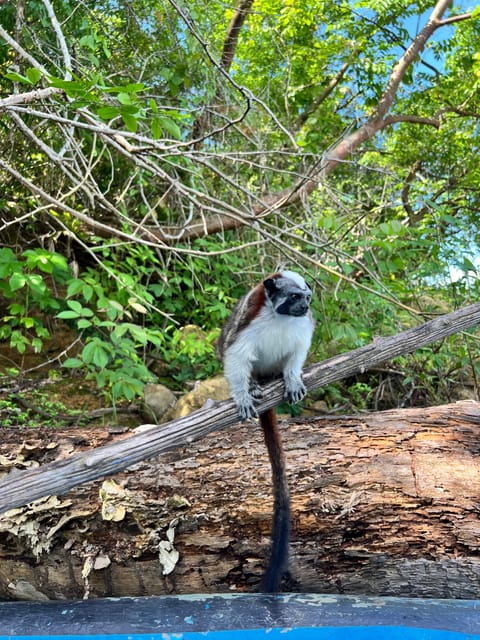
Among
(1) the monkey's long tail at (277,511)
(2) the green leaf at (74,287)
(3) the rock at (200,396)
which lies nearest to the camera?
(1) the monkey's long tail at (277,511)

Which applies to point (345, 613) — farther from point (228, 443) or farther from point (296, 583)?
point (228, 443)

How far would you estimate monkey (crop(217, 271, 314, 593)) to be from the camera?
2.62m

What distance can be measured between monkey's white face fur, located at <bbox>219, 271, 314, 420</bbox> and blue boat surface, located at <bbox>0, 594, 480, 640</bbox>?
3.15ft

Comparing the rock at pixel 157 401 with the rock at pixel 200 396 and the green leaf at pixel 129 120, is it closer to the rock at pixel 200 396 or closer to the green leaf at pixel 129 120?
the rock at pixel 200 396

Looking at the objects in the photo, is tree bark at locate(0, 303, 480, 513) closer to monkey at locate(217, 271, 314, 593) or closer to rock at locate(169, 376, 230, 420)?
monkey at locate(217, 271, 314, 593)

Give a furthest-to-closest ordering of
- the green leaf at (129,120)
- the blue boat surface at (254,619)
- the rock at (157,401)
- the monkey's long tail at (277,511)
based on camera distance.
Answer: the rock at (157,401), the monkey's long tail at (277,511), the blue boat surface at (254,619), the green leaf at (129,120)

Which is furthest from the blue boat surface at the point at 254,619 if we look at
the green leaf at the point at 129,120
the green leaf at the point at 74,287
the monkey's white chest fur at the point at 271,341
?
the green leaf at the point at 129,120

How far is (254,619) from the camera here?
2.53 meters

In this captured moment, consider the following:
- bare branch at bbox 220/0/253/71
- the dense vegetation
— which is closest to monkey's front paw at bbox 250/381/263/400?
the dense vegetation

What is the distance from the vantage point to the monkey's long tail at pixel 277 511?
2586 mm

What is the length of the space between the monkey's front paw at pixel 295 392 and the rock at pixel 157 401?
10.1 ft

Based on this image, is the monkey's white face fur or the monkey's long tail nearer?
the monkey's long tail

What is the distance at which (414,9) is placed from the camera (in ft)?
24.1

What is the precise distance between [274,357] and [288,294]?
387 millimetres
